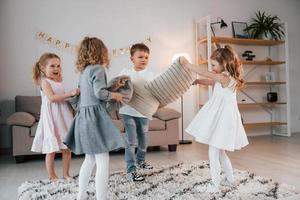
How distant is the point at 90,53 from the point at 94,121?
1.33 ft

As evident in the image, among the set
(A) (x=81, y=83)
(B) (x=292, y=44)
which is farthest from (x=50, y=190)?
(B) (x=292, y=44)

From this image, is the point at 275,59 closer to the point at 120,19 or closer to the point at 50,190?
the point at 120,19

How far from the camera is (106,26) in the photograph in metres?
4.51

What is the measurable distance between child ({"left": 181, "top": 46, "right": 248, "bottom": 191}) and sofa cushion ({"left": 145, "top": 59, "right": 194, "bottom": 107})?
76mm

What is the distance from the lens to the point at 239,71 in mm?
2135

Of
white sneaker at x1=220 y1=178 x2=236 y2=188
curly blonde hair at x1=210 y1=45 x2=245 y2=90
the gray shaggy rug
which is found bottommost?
the gray shaggy rug

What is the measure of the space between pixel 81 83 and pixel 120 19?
116 inches

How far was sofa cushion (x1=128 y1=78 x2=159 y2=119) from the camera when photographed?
225cm

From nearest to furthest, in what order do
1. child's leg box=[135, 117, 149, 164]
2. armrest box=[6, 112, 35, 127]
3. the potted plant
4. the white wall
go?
child's leg box=[135, 117, 149, 164]
armrest box=[6, 112, 35, 127]
the white wall
the potted plant

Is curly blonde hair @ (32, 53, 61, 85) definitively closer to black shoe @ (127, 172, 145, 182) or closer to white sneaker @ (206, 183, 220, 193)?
black shoe @ (127, 172, 145, 182)

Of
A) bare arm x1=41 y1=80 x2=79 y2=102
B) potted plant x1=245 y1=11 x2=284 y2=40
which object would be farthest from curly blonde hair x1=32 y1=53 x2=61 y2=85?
potted plant x1=245 y1=11 x2=284 y2=40

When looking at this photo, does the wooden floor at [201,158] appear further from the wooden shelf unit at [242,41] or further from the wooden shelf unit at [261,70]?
the wooden shelf unit at [242,41]

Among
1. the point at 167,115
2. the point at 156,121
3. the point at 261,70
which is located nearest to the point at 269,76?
the point at 261,70

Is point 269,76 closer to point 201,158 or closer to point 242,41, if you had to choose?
point 242,41
